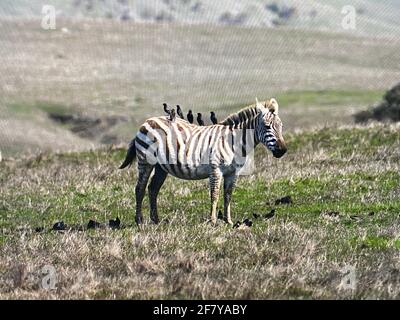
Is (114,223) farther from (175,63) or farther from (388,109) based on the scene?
(175,63)

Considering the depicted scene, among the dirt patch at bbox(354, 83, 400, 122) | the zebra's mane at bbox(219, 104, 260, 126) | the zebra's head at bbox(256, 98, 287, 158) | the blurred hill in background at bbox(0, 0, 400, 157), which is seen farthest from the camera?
the blurred hill in background at bbox(0, 0, 400, 157)

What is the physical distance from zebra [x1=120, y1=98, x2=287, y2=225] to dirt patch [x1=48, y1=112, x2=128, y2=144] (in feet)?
115

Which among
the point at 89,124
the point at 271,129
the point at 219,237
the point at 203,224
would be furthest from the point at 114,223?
the point at 89,124

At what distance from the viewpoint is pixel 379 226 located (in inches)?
592

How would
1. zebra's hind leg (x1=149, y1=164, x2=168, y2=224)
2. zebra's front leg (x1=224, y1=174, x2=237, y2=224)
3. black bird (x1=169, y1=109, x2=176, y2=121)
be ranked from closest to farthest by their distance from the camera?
zebra's front leg (x1=224, y1=174, x2=237, y2=224), black bird (x1=169, y1=109, x2=176, y2=121), zebra's hind leg (x1=149, y1=164, x2=168, y2=224)

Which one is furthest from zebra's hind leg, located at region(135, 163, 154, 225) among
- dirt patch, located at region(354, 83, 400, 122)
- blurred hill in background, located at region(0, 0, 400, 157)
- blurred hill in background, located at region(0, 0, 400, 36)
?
blurred hill in background, located at region(0, 0, 400, 36)

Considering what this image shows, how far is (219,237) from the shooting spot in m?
13.9

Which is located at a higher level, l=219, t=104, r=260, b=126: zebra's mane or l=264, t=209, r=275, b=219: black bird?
l=219, t=104, r=260, b=126: zebra's mane

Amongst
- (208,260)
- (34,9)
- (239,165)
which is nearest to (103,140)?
(239,165)

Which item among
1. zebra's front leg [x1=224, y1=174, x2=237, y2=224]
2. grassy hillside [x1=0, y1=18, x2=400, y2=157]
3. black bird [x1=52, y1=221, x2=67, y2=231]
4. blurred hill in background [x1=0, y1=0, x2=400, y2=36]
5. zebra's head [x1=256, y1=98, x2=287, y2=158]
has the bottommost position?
black bird [x1=52, y1=221, x2=67, y2=231]

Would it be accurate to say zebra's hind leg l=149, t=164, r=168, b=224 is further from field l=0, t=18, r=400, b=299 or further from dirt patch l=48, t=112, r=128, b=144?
dirt patch l=48, t=112, r=128, b=144

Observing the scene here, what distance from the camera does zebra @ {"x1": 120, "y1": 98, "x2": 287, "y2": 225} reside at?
50.9ft

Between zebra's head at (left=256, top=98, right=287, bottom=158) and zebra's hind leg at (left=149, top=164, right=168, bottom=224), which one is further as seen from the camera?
zebra's hind leg at (left=149, top=164, right=168, bottom=224)

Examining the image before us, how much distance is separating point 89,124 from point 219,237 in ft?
140
